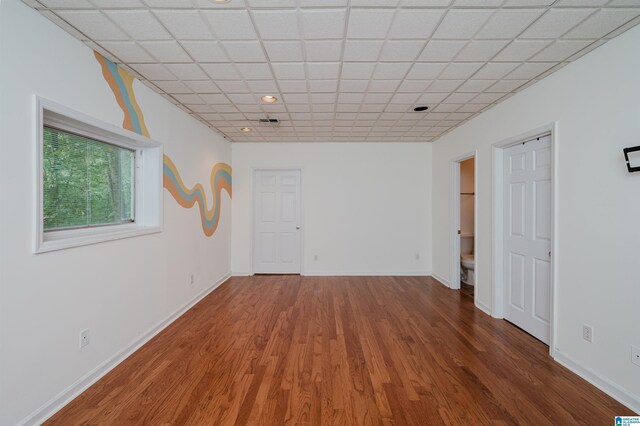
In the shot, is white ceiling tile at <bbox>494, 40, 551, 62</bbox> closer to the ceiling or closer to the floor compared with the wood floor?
closer to the ceiling

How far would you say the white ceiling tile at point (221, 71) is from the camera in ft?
7.98

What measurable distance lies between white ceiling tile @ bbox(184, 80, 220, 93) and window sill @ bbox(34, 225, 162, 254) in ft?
5.08

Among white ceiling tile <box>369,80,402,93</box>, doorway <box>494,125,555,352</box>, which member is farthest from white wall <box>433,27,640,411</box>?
white ceiling tile <box>369,80,402,93</box>

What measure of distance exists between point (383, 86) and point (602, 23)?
5.16 ft

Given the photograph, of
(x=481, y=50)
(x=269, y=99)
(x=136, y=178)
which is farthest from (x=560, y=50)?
(x=136, y=178)

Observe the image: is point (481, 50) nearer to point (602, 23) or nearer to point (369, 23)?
point (602, 23)

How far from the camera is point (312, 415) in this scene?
1.80 meters

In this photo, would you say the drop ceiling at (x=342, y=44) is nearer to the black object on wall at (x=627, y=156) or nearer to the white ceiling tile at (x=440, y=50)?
the white ceiling tile at (x=440, y=50)

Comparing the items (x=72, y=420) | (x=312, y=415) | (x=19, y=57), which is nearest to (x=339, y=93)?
Result: (x=19, y=57)

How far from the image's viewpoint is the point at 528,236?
2.99m

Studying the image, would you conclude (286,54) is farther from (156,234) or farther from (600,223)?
(600,223)

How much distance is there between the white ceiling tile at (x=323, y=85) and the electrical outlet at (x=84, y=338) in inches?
112

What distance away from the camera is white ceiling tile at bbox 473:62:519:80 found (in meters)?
2.38

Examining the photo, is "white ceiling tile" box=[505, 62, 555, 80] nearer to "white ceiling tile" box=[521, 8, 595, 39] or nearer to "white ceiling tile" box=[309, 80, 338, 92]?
"white ceiling tile" box=[521, 8, 595, 39]
